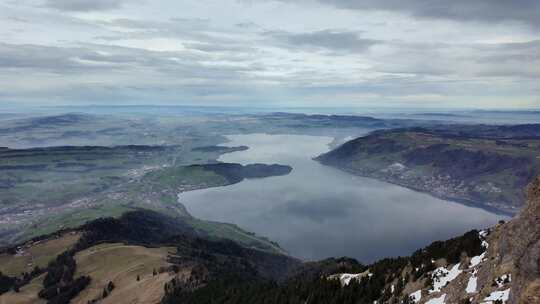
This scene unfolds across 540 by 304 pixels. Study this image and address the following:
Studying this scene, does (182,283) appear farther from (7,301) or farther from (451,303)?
(451,303)

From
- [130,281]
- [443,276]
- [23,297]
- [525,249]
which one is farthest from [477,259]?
[23,297]

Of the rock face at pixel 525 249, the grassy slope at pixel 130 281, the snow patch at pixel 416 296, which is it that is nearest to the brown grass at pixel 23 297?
the grassy slope at pixel 130 281

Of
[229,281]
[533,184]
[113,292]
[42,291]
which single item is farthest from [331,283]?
[42,291]

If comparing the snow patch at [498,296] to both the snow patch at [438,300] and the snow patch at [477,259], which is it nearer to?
Result: the snow patch at [438,300]

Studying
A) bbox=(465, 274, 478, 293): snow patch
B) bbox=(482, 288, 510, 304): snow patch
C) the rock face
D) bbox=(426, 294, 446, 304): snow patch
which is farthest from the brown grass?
the rock face

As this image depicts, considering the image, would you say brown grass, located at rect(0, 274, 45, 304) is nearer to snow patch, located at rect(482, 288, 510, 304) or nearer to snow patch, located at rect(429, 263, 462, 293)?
snow patch, located at rect(429, 263, 462, 293)

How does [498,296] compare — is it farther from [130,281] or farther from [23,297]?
[23,297]
